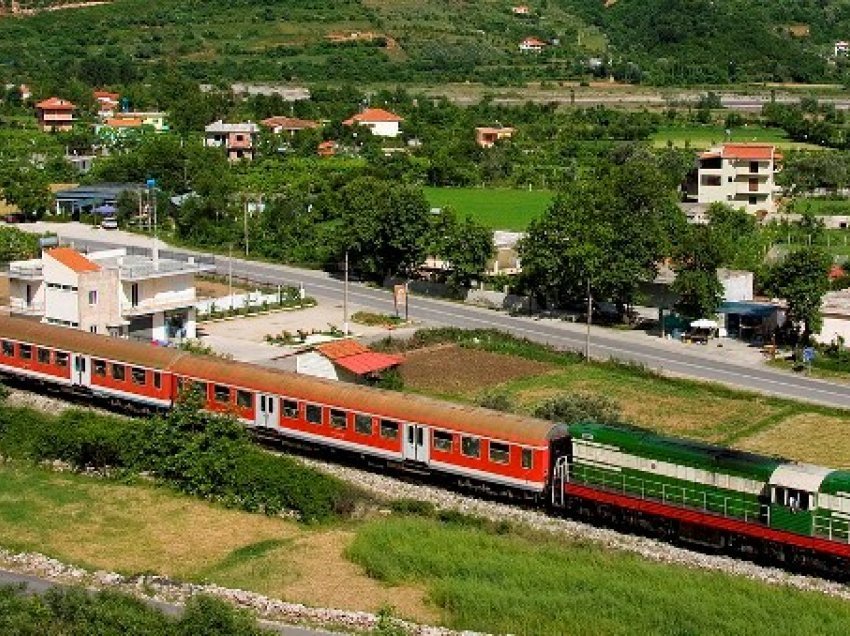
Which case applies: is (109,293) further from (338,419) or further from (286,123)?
(286,123)

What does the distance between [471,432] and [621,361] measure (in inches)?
618

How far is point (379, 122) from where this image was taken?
103438 mm

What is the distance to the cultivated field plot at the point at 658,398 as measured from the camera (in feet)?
112

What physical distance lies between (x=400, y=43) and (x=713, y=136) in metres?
57.5

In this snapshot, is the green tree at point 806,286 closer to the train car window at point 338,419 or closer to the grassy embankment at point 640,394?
the grassy embankment at point 640,394

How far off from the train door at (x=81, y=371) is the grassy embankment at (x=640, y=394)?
8942 mm

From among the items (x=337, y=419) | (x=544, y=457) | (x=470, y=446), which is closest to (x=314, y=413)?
(x=337, y=419)

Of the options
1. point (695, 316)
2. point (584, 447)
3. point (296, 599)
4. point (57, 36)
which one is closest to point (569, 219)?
point (695, 316)

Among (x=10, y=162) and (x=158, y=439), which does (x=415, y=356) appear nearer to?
(x=158, y=439)

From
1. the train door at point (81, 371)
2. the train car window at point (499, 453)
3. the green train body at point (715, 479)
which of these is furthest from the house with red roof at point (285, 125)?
the green train body at point (715, 479)

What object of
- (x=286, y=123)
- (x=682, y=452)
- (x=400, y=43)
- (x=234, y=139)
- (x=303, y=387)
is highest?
(x=400, y=43)

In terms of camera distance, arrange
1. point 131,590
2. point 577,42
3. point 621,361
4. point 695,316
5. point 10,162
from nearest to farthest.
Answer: point 131,590 → point 621,361 → point 695,316 → point 10,162 → point 577,42

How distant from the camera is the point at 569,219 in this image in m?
49.1

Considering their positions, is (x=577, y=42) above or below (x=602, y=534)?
above
